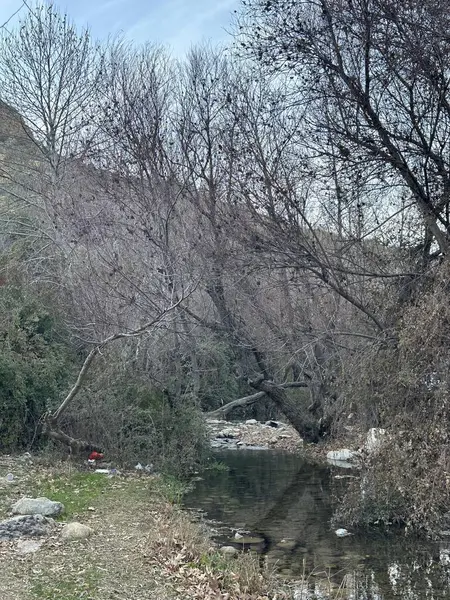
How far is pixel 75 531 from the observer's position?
26.3ft

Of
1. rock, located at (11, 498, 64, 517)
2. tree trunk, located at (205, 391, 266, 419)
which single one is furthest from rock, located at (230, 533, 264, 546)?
tree trunk, located at (205, 391, 266, 419)

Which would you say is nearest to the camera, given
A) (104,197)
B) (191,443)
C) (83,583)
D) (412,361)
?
(83,583)

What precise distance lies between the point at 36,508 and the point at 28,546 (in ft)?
4.33

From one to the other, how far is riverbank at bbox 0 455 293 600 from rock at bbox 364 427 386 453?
8.10 ft

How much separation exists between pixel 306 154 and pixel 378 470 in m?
5.19

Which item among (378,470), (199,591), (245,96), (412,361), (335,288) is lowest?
(199,591)

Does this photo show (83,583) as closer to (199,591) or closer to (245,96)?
(199,591)

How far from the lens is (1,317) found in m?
15.0

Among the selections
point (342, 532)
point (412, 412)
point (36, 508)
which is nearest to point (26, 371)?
point (36, 508)

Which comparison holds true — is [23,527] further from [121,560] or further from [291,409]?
[291,409]

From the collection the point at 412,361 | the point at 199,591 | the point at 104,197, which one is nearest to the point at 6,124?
the point at 104,197

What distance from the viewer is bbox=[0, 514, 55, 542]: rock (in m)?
7.61

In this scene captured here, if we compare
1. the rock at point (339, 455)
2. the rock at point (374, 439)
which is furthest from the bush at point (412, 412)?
the rock at point (339, 455)

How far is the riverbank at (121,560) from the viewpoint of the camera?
252 inches
